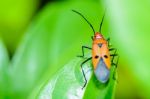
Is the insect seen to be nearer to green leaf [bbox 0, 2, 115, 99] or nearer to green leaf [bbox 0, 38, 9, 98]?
green leaf [bbox 0, 2, 115, 99]

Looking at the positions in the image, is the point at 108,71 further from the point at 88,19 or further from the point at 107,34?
the point at 88,19

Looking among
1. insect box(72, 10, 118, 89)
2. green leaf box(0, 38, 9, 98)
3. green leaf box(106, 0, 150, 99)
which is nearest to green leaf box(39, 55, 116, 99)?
insect box(72, 10, 118, 89)

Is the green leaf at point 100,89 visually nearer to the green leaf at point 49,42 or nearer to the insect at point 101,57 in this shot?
the insect at point 101,57

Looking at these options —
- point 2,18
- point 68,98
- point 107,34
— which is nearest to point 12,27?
point 2,18

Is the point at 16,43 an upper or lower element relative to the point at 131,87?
upper

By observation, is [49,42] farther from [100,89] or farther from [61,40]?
[100,89]

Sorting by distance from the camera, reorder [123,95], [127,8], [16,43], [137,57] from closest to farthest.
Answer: [137,57] < [127,8] < [123,95] < [16,43]

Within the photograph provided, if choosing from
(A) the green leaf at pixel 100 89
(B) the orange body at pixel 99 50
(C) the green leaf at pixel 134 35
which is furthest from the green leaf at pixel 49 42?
(A) the green leaf at pixel 100 89
